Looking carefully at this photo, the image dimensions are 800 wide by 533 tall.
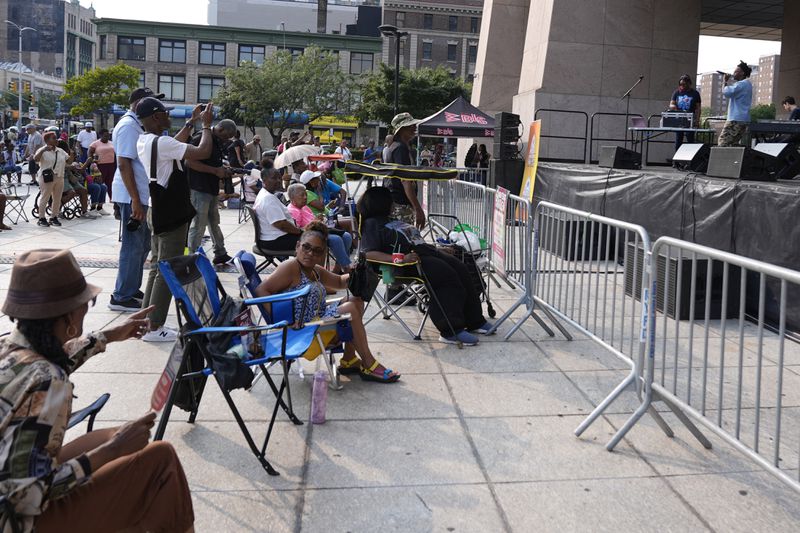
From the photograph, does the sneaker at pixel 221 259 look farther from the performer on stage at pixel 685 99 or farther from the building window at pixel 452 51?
the building window at pixel 452 51

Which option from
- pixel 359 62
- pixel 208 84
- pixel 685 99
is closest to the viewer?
pixel 685 99

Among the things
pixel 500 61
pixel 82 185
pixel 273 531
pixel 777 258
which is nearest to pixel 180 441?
pixel 273 531

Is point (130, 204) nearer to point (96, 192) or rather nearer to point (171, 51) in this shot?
point (96, 192)

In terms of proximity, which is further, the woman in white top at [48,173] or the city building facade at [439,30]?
the city building facade at [439,30]

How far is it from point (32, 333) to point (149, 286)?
401 cm

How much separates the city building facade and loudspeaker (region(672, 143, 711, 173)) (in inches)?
2724

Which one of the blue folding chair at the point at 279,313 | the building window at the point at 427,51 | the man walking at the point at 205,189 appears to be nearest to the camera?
the blue folding chair at the point at 279,313

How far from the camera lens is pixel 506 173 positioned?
612 inches

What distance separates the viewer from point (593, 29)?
17.5m

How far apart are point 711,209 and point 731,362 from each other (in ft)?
8.87

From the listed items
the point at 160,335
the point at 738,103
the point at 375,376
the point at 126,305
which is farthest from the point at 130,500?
the point at 738,103

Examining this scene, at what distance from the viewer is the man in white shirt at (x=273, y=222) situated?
829cm

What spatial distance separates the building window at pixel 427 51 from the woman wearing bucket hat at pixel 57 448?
8048 centimetres

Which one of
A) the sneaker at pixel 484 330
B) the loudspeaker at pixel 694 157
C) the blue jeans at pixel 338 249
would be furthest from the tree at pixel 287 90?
the sneaker at pixel 484 330
